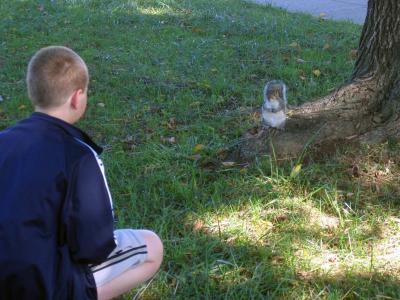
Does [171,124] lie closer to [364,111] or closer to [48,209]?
[364,111]

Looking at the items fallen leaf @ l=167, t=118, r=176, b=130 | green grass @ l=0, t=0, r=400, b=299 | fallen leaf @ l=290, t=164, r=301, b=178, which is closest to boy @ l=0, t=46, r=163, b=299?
green grass @ l=0, t=0, r=400, b=299

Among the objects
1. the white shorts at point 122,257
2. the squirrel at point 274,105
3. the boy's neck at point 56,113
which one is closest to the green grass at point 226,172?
the squirrel at point 274,105

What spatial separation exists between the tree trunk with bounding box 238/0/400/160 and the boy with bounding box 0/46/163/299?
1783 millimetres

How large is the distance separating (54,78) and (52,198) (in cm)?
43

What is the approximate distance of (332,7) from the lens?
9398 millimetres

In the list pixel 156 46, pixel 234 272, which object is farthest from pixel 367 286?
pixel 156 46

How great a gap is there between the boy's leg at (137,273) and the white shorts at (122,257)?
0.02 m

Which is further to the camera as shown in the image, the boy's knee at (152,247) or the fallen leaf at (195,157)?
the fallen leaf at (195,157)

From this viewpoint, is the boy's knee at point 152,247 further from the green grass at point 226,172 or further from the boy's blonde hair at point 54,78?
the boy's blonde hair at point 54,78

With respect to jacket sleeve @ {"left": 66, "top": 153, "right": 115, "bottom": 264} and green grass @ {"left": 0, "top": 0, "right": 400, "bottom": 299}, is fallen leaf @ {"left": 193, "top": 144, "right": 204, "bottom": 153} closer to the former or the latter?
green grass @ {"left": 0, "top": 0, "right": 400, "bottom": 299}

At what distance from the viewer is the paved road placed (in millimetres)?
8766

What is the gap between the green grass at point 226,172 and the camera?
8.71 ft

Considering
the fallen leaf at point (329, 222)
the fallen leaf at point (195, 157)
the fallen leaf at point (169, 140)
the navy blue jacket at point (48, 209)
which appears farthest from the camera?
the fallen leaf at point (169, 140)

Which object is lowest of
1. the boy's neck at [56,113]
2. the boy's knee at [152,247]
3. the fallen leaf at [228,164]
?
the fallen leaf at [228,164]
